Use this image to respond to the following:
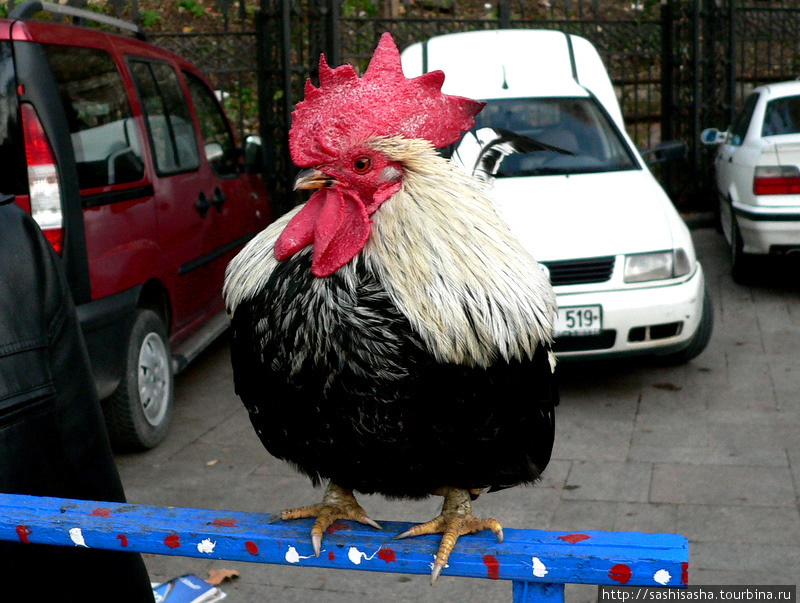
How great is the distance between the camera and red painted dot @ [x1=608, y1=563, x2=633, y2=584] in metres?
1.52

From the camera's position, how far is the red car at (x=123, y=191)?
Result: 4.16 m

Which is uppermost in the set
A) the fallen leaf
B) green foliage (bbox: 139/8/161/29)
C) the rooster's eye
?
green foliage (bbox: 139/8/161/29)

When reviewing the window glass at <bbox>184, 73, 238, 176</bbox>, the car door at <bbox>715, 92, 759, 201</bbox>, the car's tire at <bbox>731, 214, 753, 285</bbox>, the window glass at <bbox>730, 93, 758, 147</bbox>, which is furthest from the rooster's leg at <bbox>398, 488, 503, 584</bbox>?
the window glass at <bbox>730, 93, 758, 147</bbox>

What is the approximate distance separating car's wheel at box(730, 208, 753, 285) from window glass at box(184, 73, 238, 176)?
4.36m

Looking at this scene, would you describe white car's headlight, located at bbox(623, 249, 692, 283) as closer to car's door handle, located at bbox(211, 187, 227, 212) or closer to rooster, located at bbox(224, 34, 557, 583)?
car's door handle, located at bbox(211, 187, 227, 212)

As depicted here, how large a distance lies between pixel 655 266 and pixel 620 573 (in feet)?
13.6

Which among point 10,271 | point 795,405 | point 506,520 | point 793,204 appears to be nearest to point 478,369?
point 10,271

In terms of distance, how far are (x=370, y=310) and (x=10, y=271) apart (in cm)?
96

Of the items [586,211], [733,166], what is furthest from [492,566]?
[733,166]

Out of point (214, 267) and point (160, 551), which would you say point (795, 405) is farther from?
point (160, 551)

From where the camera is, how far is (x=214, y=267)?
6.17 metres

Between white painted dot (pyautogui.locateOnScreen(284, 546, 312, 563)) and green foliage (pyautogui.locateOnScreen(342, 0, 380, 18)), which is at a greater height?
green foliage (pyautogui.locateOnScreen(342, 0, 380, 18))

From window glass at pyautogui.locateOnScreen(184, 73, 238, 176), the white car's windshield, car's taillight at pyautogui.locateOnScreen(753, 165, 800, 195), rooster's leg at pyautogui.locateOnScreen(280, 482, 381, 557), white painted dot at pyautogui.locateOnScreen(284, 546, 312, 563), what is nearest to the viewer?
white painted dot at pyautogui.locateOnScreen(284, 546, 312, 563)

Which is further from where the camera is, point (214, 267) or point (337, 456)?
point (214, 267)
